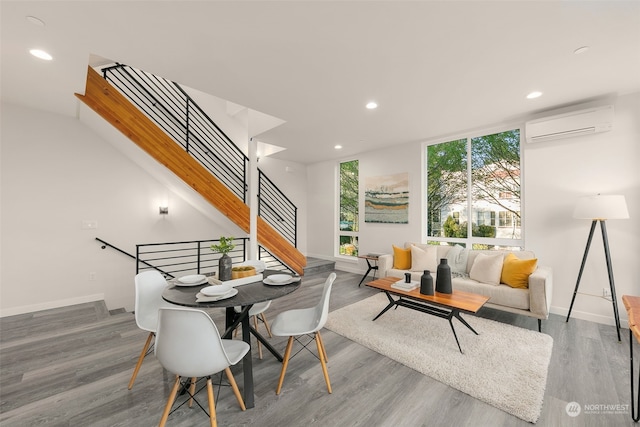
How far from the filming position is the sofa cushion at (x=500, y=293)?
306cm

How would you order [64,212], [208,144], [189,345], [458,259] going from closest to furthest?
1. [189,345]
2. [64,212]
3. [458,259]
4. [208,144]

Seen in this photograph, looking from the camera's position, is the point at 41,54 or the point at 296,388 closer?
the point at 296,388

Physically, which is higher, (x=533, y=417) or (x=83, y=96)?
(x=83, y=96)

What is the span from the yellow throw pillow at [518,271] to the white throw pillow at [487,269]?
3.4 inches

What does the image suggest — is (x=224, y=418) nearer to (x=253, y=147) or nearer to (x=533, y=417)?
(x=533, y=417)

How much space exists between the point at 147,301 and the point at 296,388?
4.90 ft

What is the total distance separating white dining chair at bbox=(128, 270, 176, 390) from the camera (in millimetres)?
2061

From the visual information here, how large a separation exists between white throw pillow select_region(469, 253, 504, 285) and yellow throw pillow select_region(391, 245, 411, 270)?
102 cm

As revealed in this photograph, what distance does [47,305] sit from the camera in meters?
3.61

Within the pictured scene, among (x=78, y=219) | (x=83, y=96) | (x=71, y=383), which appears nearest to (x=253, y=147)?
(x=83, y=96)

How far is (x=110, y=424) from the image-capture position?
1.66 meters

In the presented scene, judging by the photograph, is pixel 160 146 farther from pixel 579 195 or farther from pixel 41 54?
pixel 579 195

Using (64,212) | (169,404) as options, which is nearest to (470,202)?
(169,404)

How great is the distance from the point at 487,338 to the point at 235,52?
3.85 m
